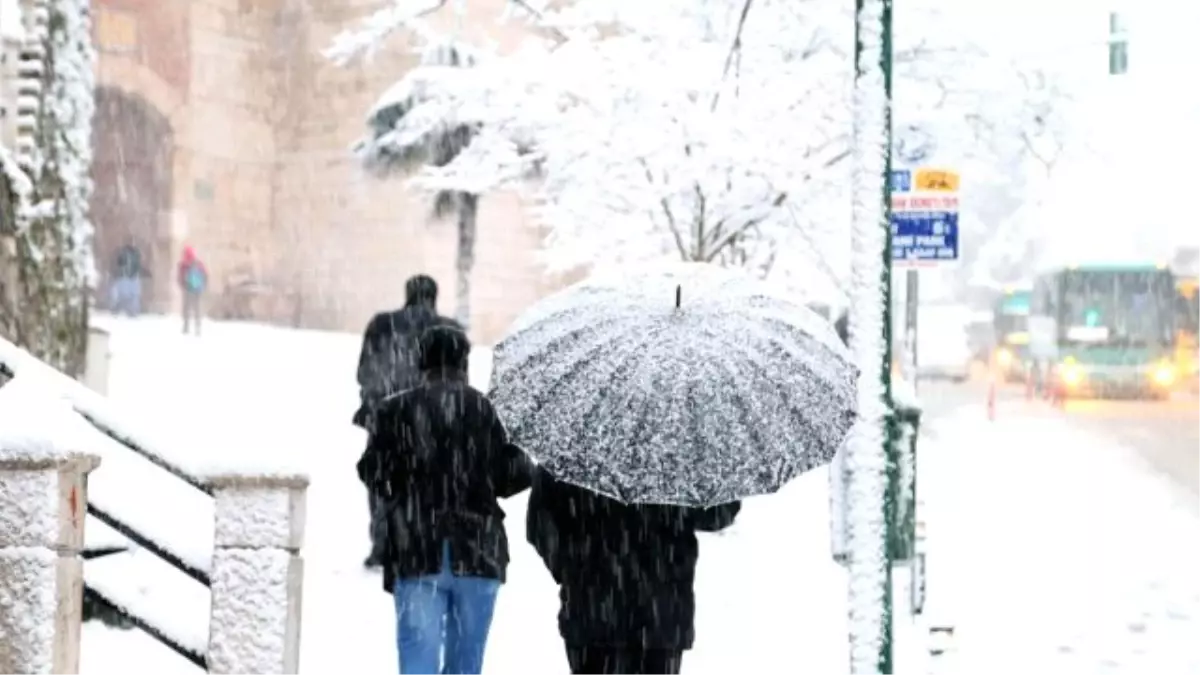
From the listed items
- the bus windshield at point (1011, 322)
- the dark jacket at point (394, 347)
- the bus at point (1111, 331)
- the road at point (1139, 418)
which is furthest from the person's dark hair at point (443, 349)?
the bus windshield at point (1011, 322)

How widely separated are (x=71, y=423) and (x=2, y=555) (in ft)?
1.64

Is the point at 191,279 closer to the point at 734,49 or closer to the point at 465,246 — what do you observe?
the point at 465,246

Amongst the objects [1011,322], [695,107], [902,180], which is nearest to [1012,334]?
[1011,322]

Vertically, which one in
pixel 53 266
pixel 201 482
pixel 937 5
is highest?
pixel 937 5

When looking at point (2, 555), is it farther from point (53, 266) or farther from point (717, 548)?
point (717, 548)

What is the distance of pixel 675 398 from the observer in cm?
443

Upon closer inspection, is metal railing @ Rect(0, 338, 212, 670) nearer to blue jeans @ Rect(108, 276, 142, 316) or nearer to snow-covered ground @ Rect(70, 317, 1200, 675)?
snow-covered ground @ Rect(70, 317, 1200, 675)

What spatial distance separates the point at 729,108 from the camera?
12766 millimetres

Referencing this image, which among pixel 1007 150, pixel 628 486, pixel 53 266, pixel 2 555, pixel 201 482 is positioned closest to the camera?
pixel 628 486

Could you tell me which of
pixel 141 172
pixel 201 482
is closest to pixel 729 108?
pixel 201 482

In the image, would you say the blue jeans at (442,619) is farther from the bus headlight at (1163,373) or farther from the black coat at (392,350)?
the bus headlight at (1163,373)

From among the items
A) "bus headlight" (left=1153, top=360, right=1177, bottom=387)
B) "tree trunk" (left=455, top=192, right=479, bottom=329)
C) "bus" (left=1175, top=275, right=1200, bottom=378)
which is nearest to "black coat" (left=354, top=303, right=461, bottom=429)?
"tree trunk" (left=455, top=192, right=479, bottom=329)

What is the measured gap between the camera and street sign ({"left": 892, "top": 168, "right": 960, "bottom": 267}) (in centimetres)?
1031

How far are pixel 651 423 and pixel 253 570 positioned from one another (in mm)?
2306
